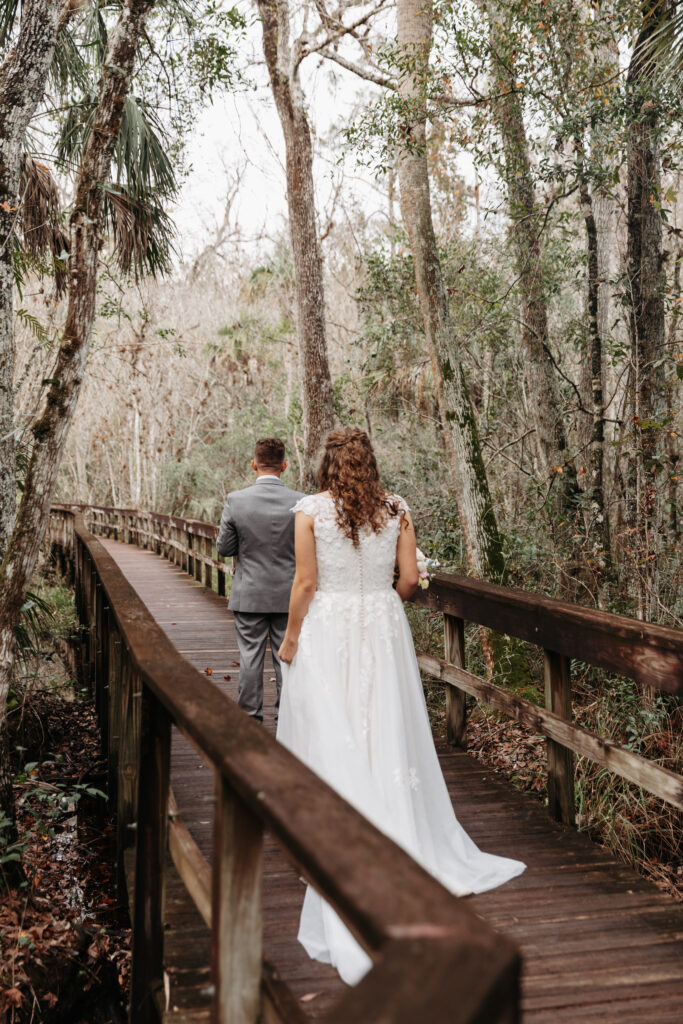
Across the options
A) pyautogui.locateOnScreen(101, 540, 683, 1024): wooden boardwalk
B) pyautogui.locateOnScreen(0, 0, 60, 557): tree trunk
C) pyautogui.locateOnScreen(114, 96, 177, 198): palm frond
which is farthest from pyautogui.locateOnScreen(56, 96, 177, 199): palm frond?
pyautogui.locateOnScreen(101, 540, 683, 1024): wooden boardwalk

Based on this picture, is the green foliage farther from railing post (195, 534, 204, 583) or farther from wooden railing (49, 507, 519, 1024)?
railing post (195, 534, 204, 583)

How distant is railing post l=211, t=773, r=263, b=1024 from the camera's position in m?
1.74

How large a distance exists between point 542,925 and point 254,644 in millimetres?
3143

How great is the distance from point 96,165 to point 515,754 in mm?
5632

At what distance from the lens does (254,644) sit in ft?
19.7

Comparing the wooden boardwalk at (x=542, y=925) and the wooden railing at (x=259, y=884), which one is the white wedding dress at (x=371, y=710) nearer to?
the wooden boardwalk at (x=542, y=925)

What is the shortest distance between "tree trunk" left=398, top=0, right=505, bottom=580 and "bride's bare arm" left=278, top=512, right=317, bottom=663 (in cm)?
528

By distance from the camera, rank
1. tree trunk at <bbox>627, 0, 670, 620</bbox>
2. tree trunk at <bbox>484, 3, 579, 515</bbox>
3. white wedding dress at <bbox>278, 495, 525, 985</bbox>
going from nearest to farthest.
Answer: white wedding dress at <bbox>278, 495, 525, 985</bbox> < tree trunk at <bbox>627, 0, 670, 620</bbox> < tree trunk at <bbox>484, 3, 579, 515</bbox>

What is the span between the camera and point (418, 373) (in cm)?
1493

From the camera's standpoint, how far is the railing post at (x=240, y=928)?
5.71ft

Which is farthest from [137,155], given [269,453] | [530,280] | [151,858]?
[151,858]

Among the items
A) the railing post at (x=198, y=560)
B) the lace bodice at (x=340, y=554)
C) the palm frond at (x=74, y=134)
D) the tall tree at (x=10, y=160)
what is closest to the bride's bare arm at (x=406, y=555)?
the lace bodice at (x=340, y=554)

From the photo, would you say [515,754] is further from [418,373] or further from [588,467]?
[418,373]

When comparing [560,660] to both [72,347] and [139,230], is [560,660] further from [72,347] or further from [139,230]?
[139,230]
